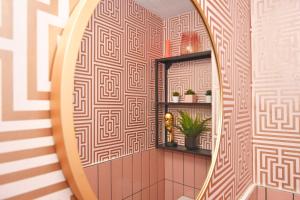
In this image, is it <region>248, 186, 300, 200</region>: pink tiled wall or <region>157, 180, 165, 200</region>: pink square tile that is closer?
<region>157, 180, 165, 200</region>: pink square tile

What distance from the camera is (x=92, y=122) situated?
37 cm

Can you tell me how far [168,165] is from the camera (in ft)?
1.97

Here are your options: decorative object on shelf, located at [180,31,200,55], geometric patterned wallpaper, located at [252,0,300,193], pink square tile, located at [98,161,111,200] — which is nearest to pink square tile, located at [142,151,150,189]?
pink square tile, located at [98,161,111,200]

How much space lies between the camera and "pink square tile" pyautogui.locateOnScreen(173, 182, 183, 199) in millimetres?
621

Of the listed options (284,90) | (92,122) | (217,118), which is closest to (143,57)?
(92,122)

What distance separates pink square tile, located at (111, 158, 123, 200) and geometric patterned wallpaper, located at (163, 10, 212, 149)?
0.24m

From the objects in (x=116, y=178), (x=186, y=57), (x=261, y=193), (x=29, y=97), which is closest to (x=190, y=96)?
(x=186, y=57)

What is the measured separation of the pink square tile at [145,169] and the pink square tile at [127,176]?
49mm

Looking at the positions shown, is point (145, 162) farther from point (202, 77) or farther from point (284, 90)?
point (284, 90)

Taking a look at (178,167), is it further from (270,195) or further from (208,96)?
(270,195)

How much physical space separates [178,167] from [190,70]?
Result: 0.96 ft

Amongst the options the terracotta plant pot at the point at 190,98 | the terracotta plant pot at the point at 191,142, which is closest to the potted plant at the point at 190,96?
the terracotta plant pot at the point at 190,98

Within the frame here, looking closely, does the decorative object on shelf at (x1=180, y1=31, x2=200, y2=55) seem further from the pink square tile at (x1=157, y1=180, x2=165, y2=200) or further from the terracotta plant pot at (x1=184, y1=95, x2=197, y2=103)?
the pink square tile at (x1=157, y1=180, x2=165, y2=200)

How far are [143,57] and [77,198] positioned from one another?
318mm
